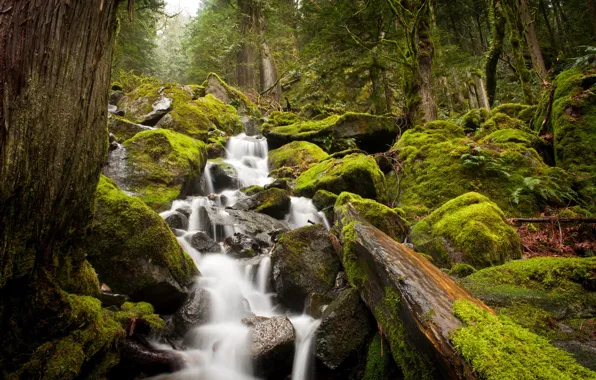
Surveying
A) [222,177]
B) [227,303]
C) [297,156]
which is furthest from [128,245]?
[297,156]

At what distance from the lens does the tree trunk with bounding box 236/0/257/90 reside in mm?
19358

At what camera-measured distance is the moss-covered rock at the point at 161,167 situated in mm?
7613

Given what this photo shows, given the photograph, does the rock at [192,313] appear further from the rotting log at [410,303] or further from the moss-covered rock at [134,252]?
the rotting log at [410,303]

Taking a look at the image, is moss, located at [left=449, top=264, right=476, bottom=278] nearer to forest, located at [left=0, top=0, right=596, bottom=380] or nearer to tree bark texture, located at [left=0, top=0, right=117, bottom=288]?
forest, located at [left=0, top=0, right=596, bottom=380]

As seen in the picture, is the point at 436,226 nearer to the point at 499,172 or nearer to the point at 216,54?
the point at 499,172

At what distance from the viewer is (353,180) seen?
313 inches

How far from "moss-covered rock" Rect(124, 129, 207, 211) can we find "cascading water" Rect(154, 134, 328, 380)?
0.42 m

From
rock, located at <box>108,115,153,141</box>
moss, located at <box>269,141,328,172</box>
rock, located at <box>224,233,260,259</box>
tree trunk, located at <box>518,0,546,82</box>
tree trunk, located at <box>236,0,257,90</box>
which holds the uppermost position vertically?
tree trunk, located at <box>236,0,257,90</box>

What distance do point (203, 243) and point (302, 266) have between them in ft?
7.38

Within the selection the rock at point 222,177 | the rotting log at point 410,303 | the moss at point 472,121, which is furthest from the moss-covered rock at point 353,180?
the moss at point 472,121

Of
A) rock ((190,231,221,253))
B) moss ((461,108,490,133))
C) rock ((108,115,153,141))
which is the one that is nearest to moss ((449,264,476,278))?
rock ((190,231,221,253))

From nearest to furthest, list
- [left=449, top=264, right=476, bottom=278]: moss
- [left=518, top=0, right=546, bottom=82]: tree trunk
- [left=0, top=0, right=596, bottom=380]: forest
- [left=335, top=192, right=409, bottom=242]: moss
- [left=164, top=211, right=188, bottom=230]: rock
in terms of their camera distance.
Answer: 1. [left=0, top=0, right=596, bottom=380]: forest
2. [left=449, top=264, right=476, bottom=278]: moss
3. [left=335, top=192, right=409, bottom=242]: moss
4. [left=164, top=211, right=188, bottom=230]: rock
5. [left=518, top=0, right=546, bottom=82]: tree trunk

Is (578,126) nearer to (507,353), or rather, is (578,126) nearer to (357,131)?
(357,131)

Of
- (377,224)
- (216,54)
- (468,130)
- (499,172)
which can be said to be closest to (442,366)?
(377,224)
